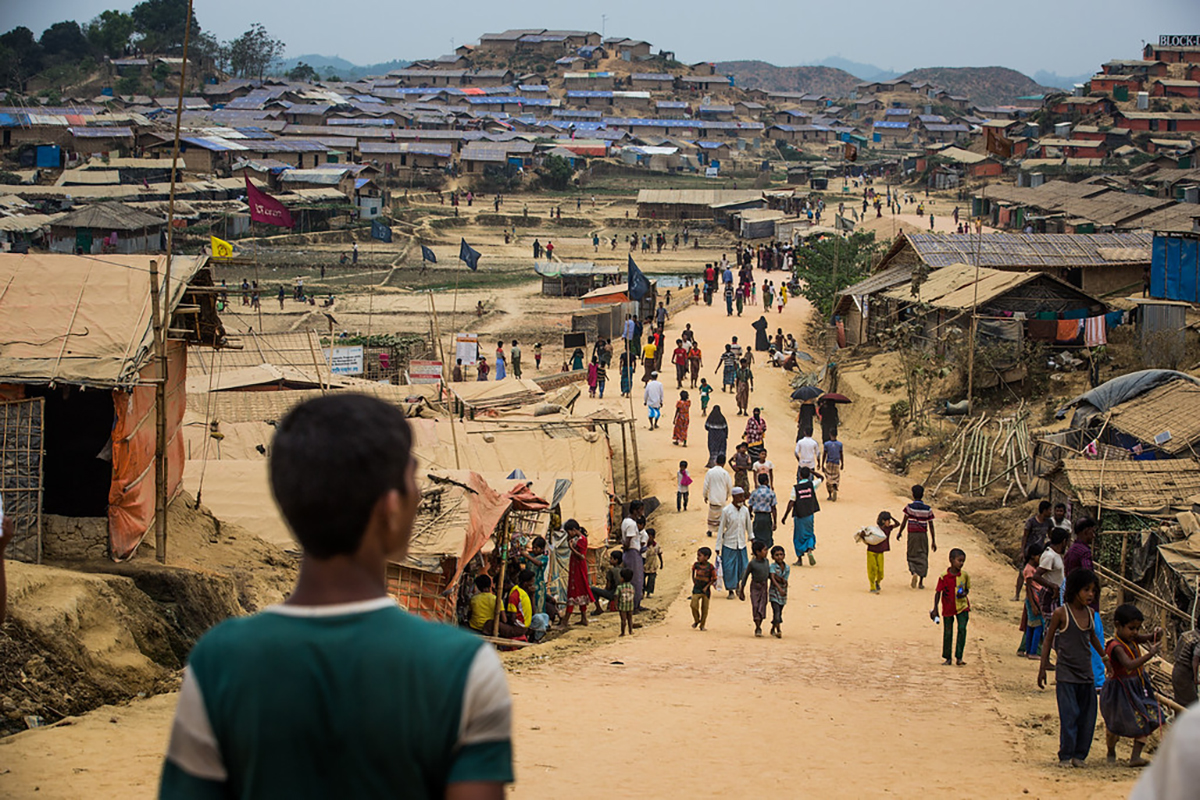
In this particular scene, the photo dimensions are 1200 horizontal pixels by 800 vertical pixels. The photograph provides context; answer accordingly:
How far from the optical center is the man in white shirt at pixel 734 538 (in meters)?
12.2

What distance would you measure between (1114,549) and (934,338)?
11.0 m

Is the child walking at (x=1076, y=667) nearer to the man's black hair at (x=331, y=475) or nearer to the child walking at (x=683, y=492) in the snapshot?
the man's black hair at (x=331, y=475)

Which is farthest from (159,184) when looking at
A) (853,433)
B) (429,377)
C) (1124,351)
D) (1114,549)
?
(1114,549)

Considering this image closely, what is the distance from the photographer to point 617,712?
833 centimetres

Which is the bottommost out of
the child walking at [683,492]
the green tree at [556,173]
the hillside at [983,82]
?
the child walking at [683,492]

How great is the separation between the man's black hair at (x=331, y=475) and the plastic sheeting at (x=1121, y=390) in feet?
51.3

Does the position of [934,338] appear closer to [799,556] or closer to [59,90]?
[799,556]

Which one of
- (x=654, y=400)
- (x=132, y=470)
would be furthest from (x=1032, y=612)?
(x=654, y=400)

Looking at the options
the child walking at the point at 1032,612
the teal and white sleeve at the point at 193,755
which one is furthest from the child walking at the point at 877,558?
the teal and white sleeve at the point at 193,755

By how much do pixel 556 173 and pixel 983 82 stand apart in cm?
13736

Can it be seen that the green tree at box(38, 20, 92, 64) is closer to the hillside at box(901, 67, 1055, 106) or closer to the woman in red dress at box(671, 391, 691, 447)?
the woman in red dress at box(671, 391, 691, 447)

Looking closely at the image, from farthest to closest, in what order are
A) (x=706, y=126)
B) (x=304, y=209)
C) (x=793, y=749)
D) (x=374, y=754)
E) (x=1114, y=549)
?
(x=706, y=126) → (x=304, y=209) → (x=1114, y=549) → (x=793, y=749) → (x=374, y=754)

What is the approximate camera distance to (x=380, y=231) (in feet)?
175

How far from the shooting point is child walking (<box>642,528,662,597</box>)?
1374cm
